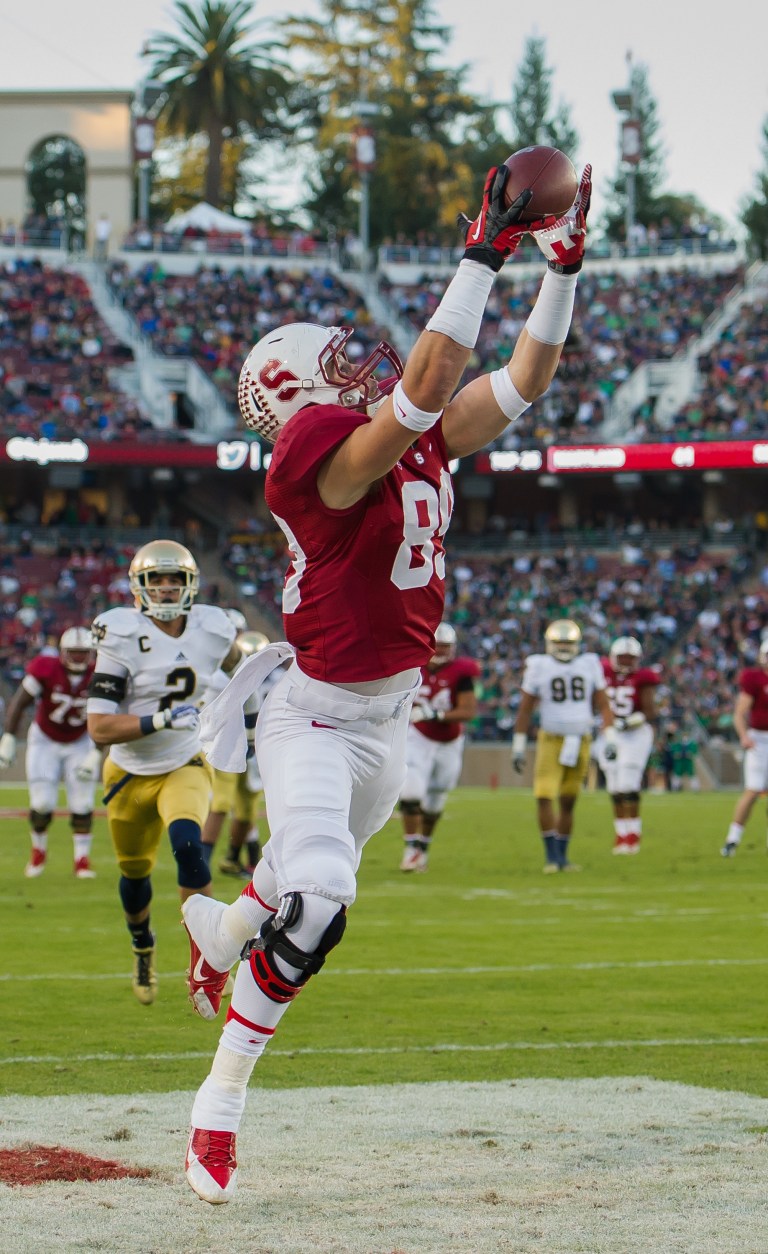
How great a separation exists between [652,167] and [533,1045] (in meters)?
62.9

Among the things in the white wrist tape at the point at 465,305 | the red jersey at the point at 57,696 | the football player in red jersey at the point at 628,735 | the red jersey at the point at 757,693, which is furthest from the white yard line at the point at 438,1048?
the red jersey at the point at 757,693

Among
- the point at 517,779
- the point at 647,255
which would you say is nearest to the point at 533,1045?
the point at 517,779

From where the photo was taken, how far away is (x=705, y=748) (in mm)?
28688

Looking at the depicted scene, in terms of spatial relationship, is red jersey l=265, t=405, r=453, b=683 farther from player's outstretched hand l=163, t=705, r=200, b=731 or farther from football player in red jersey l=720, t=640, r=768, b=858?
football player in red jersey l=720, t=640, r=768, b=858

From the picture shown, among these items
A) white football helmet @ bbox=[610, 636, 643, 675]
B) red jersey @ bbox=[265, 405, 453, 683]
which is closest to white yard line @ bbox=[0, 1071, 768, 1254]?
red jersey @ bbox=[265, 405, 453, 683]

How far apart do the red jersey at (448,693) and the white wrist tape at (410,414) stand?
33.8 ft

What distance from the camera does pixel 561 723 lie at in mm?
14305

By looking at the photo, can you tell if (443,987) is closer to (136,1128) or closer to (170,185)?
(136,1128)

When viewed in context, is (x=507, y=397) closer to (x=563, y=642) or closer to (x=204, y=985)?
(x=204, y=985)

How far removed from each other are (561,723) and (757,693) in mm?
2383

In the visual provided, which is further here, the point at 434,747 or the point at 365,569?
the point at 434,747

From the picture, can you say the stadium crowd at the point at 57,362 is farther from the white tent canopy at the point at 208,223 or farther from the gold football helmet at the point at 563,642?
the gold football helmet at the point at 563,642

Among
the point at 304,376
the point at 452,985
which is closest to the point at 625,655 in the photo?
the point at 452,985

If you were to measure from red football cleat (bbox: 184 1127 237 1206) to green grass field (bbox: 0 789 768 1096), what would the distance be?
152 cm
